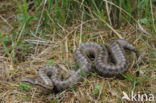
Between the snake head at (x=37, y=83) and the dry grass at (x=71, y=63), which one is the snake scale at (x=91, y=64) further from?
the dry grass at (x=71, y=63)

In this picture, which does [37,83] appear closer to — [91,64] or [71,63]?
[71,63]

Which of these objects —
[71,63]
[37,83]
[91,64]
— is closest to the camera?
[37,83]

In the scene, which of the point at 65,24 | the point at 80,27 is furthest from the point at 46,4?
the point at 80,27

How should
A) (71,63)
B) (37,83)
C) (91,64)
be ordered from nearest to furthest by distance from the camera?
1. (37,83)
2. (91,64)
3. (71,63)

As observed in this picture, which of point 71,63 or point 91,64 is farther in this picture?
point 71,63

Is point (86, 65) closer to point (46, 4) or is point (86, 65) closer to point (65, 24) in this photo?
point (65, 24)

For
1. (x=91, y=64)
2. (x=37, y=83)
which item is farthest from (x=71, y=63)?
(x=37, y=83)

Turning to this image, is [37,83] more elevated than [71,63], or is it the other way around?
[71,63]
